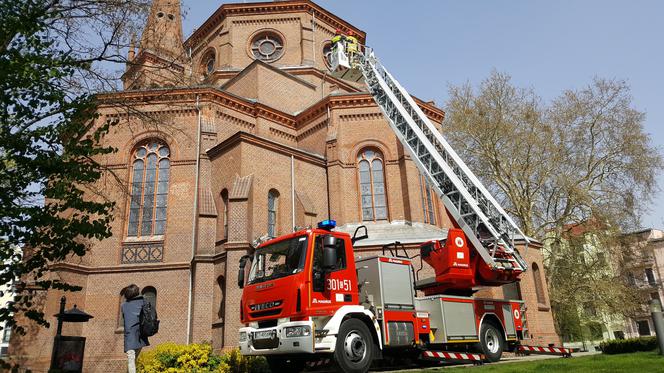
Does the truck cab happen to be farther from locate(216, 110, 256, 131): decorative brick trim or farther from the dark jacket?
locate(216, 110, 256, 131): decorative brick trim

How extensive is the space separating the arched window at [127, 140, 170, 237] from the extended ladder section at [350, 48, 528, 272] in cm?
1009

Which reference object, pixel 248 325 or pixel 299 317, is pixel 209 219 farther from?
pixel 299 317

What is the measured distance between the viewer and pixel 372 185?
21984 mm

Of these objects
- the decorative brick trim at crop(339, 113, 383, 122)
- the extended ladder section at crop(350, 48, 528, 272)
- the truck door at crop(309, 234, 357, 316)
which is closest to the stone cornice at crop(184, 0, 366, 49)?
the decorative brick trim at crop(339, 113, 383, 122)

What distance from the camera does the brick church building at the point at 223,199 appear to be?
17.0 metres

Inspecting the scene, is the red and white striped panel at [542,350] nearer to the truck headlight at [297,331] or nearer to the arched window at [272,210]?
the truck headlight at [297,331]

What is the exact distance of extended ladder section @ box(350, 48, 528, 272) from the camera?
11414 mm

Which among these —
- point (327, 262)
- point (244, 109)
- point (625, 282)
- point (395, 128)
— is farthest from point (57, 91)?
point (625, 282)

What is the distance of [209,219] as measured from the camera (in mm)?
18219

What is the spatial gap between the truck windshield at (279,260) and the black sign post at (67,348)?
268 inches


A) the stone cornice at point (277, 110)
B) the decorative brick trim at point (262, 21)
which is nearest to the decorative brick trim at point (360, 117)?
the stone cornice at point (277, 110)

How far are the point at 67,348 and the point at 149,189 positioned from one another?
313 inches

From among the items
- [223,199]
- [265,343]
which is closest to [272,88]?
[223,199]

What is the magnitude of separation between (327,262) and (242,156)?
11236 mm
